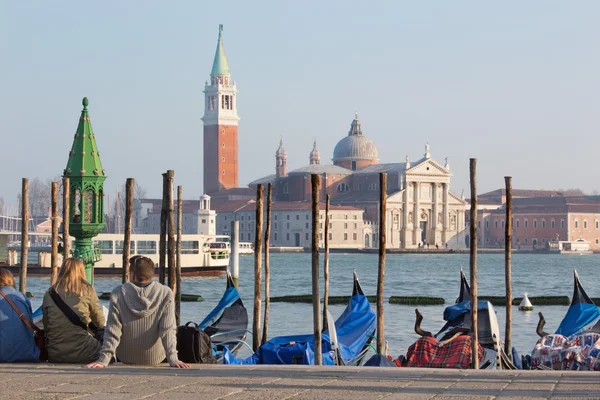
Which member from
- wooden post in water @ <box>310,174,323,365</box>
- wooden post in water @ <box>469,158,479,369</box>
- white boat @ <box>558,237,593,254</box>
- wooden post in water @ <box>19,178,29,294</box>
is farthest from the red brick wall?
wooden post in water @ <box>310,174,323,365</box>

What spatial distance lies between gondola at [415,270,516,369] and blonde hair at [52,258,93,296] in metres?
3.23

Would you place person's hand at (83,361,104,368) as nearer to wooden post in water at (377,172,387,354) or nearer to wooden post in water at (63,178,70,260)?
wooden post in water at (377,172,387,354)

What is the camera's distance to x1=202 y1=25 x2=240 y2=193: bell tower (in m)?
72.9

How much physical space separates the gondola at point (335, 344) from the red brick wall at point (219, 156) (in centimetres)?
6251

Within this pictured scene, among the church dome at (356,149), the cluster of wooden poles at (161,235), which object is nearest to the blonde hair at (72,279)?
the cluster of wooden poles at (161,235)

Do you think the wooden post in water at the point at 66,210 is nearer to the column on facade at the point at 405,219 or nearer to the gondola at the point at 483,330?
the gondola at the point at 483,330

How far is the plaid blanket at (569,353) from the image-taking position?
24.8ft

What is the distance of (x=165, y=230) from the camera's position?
397 inches

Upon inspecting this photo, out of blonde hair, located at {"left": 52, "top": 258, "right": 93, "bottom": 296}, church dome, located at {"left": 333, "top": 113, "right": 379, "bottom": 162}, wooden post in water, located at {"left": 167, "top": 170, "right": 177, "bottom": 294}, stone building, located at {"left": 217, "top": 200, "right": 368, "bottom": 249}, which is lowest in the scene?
blonde hair, located at {"left": 52, "top": 258, "right": 93, "bottom": 296}

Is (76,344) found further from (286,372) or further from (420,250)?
(420,250)

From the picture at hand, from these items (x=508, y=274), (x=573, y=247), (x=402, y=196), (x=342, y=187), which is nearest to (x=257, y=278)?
(x=508, y=274)

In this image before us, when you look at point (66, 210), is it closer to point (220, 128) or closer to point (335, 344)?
point (335, 344)

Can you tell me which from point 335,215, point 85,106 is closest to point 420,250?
point 335,215

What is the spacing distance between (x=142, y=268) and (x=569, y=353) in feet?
11.8
